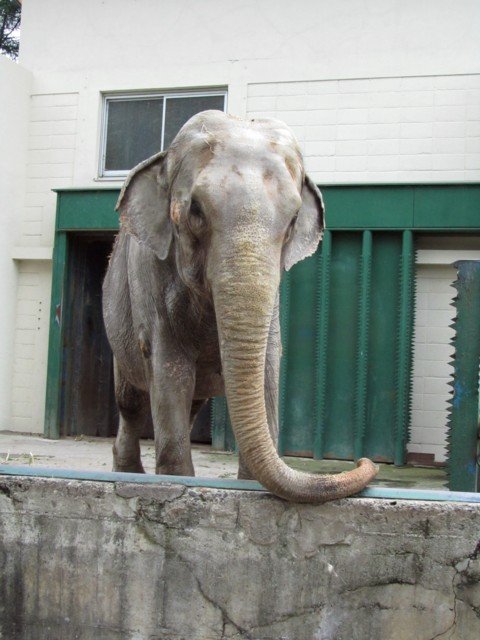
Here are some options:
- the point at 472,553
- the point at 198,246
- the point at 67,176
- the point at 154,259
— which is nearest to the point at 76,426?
the point at 67,176

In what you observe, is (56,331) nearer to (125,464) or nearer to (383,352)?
(383,352)

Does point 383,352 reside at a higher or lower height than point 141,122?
lower

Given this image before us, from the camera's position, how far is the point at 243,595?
316cm

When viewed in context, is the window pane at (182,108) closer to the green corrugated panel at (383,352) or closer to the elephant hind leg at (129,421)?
the green corrugated panel at (383,352)

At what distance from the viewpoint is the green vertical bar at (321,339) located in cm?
1010

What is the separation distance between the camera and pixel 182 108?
1130 centimetres

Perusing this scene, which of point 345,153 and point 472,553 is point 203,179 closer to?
point 472,553

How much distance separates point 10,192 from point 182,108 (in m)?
2.64

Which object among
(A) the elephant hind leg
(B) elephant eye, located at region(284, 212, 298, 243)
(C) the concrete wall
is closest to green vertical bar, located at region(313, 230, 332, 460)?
(A) the elephant hind leg

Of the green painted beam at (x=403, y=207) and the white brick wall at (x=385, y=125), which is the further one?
the white brick wall at (x=385, y=125)

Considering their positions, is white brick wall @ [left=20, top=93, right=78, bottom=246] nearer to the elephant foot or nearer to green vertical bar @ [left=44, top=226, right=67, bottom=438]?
green vertical bar @ [left=44, top=226, right=67, bottom=438]

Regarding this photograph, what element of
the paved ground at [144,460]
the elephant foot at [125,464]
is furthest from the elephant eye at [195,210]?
the paved ground at [144,460]

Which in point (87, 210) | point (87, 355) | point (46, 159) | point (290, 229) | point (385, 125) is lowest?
point (87, 355)

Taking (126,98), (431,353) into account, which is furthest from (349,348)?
(126,98)
